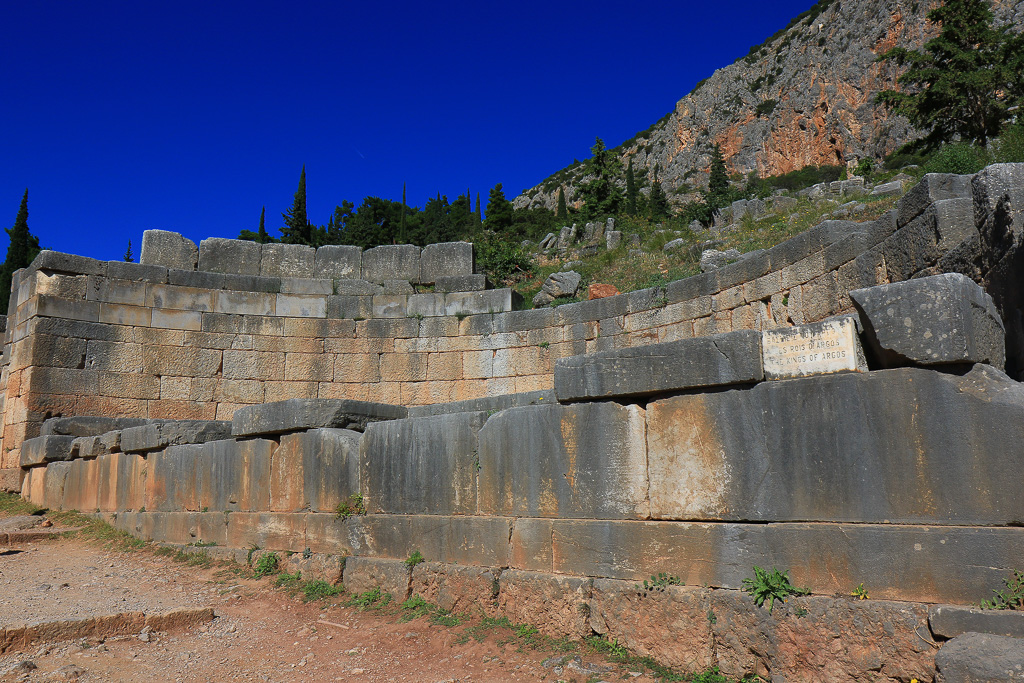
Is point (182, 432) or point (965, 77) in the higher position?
point (965, 77)

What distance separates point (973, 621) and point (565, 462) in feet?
8.30

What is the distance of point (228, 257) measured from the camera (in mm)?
12938

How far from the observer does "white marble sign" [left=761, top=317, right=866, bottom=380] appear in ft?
12.6

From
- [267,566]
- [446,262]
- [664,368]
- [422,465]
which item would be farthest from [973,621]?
[446,262]

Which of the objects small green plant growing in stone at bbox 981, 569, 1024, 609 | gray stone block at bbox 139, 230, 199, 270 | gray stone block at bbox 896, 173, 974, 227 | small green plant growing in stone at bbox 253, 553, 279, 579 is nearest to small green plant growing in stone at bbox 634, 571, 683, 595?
small green plant growing in stone at bbox 981, 569, 1024, 609

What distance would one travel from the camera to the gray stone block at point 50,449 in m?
10.6

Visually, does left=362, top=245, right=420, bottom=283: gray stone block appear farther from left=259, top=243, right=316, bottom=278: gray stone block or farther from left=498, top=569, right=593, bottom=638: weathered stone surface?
left=498, top=569, right=593, bottom=638: weathered stone surface

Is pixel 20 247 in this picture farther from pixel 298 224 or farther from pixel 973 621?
pixel 973 621

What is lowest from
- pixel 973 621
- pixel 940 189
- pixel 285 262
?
pixel 973 621

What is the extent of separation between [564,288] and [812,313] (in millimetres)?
5480

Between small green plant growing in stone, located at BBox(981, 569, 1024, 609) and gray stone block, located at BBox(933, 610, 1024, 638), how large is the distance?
0.04 meters

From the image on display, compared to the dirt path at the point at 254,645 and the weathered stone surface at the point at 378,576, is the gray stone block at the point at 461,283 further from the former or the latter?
the weathered stone surface at the point at 378,576

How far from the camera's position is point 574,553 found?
15.6ft

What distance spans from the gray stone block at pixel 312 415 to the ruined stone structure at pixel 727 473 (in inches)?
0.9
